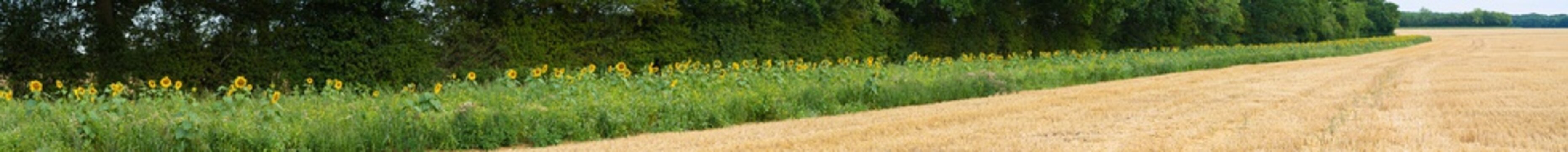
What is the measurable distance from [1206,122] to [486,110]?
398 centimetres

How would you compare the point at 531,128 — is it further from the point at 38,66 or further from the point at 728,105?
the point at 38,66

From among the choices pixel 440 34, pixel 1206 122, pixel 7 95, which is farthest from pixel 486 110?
pixel 440 34

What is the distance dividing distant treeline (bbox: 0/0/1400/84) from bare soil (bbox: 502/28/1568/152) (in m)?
7.57

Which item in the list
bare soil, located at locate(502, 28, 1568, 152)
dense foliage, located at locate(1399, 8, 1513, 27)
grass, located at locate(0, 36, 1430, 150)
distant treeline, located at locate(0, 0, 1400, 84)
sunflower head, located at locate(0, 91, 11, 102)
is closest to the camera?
grass, located at locate(0, 36, 1430, 150)

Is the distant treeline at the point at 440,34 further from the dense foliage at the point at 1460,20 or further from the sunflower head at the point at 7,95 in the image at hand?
the dense foliage at the point at 1460,20

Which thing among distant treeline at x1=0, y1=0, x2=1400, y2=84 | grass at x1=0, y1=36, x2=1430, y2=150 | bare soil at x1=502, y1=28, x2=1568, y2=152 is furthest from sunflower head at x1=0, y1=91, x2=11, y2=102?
distant treeline at x1=0, y1=0, x2=1400, y2=84

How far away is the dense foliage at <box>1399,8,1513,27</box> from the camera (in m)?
105

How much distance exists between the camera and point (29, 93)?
14.0 metres

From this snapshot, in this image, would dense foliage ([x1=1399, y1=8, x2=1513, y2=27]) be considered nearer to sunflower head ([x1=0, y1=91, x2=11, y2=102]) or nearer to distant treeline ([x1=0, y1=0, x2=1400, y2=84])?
distant treeline ([x1=0, y1=0, x2=1400, y2=84])

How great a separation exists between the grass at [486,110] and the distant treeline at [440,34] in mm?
1842

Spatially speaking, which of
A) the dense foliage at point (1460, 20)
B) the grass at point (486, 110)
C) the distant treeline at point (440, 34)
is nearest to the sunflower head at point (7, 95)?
the grass at point (486, 110)

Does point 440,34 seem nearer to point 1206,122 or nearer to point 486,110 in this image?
point 486,110

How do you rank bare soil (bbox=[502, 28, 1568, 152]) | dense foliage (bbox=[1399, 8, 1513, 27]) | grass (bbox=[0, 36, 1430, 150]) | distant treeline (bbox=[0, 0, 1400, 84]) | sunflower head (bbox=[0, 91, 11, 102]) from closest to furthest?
grass (bbox=[0, 36, 1430, 150]) < bare soil (bbox=[502, 28, 1568, 152]) < sunflower head (bbox=[0, 91, 11, 102]) < distant treeline (bbox=[0, 0, 1400, 84]) < dense foliage (bbox=[1399, 8, 1513, 27])

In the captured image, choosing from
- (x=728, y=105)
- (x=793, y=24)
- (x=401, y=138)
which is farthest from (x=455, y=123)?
(x=793, y=24)
